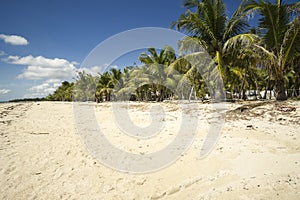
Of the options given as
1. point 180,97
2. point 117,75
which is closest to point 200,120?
point 180,97

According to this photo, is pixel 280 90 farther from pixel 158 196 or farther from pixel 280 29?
pixel 158 196

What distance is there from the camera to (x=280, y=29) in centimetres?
773

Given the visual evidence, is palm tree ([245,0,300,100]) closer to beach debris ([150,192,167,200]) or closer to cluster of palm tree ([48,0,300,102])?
cluster of palm tree ([48,0,300,102])

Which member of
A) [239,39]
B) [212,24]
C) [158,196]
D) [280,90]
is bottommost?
[158,196]

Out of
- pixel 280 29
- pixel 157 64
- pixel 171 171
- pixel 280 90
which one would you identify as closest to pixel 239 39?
pixel 280 29

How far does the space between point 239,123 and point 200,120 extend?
1.32 meters

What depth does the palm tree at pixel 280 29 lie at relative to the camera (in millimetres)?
7378

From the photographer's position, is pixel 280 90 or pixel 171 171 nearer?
pixel 171 171

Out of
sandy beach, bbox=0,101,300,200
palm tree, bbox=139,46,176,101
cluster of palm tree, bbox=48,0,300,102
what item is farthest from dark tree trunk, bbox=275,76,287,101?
palm tree, bbox=139,46,176,101

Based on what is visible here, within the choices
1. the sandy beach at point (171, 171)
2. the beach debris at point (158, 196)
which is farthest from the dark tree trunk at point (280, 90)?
the beach debris at point (158, 196)

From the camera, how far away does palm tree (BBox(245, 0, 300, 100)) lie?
7378mm

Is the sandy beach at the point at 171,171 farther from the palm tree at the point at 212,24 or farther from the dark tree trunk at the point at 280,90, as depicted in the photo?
the palm tree at the point at 212,24

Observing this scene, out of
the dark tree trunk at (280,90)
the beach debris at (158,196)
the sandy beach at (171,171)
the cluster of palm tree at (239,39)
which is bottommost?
the beach debris at (158,196)

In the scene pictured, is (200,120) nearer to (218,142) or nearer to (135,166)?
(218,142)
